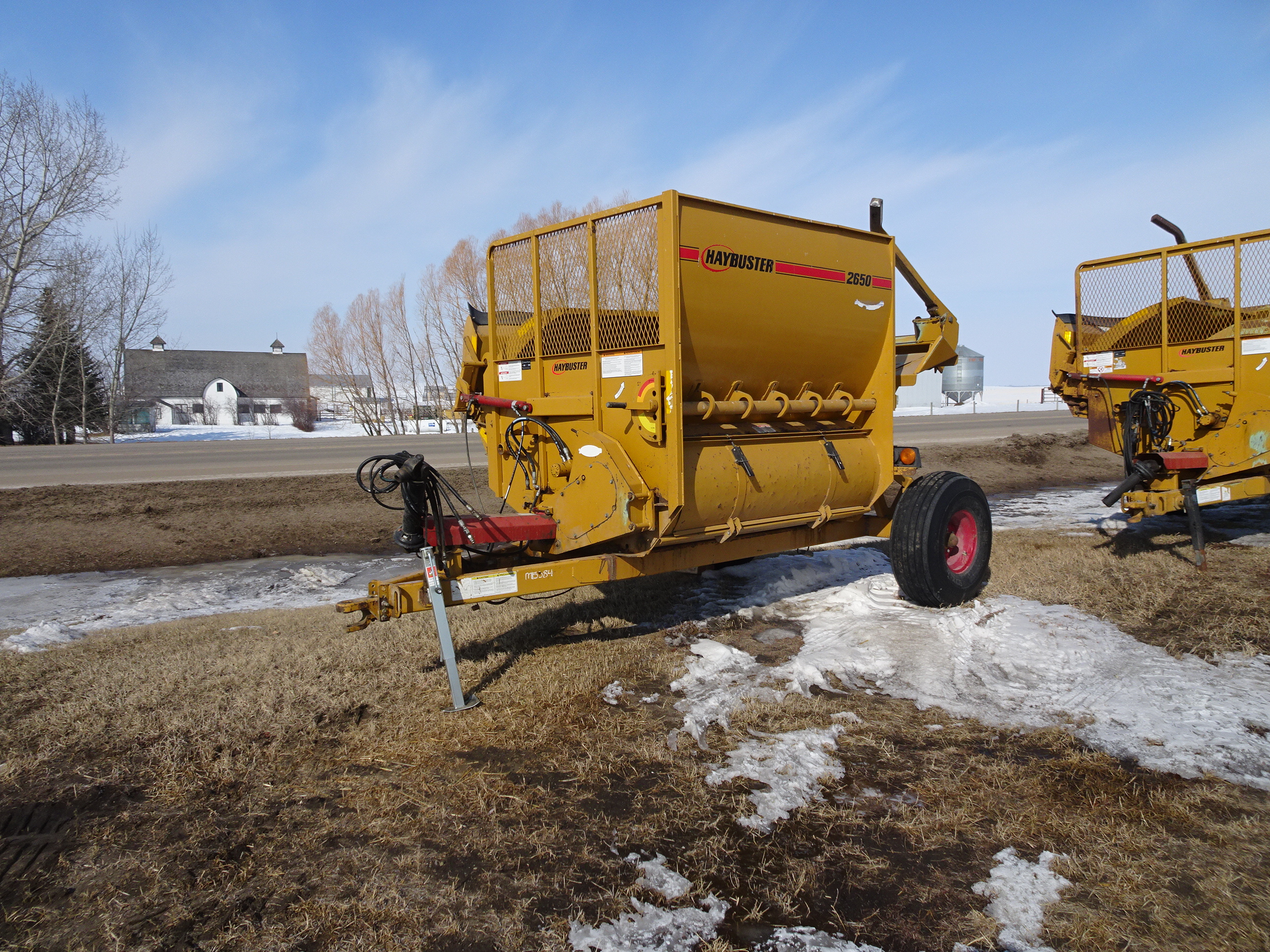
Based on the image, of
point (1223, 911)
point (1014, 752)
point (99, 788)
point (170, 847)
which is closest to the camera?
point (1223, 911)

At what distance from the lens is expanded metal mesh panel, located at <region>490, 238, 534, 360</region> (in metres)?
5.74

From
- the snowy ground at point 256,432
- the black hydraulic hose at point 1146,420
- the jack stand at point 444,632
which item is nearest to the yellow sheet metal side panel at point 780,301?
the jack stand at point 444,632

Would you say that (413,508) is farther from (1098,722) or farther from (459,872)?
(1098,722)

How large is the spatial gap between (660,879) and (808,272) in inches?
163

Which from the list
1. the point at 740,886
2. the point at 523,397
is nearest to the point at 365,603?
the point at 523,397

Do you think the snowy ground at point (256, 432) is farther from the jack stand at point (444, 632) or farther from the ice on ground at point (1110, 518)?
the jack stand at point (444, 632)

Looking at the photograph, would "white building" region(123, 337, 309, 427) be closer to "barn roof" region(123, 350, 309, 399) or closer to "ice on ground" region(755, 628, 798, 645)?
"barn roof" region(123, 350, 309, 399)

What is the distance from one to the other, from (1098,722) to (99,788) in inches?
183

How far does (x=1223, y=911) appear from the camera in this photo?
2.55 m

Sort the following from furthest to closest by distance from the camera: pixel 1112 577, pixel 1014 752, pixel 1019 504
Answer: pixel 1019 504
pixel 1112 577
pixel 1014 752

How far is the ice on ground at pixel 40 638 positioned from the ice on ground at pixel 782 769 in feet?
15.9

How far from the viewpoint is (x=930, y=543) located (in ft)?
19.6

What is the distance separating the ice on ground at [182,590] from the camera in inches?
283

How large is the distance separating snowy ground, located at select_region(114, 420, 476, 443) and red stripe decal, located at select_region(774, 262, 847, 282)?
968 inches
